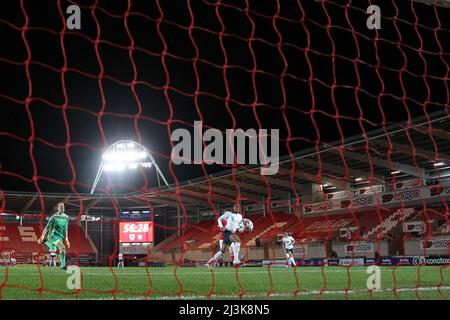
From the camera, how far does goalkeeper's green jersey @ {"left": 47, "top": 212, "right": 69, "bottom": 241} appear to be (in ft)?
45.0

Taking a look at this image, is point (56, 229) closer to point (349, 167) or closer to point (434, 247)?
point (434, 247)

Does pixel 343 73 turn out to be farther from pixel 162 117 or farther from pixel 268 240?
pixel 162 117

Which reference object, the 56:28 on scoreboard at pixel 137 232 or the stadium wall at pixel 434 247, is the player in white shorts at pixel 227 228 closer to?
the stadium wall at pixel 434 247

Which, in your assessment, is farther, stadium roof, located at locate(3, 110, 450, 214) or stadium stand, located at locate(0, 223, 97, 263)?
stadium stand, located at locate(0, 223, 97, 263)

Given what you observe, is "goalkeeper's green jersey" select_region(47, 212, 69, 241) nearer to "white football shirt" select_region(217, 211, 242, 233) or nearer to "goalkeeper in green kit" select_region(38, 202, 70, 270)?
"goalkeeper in green kit" select_region(38, 202, 70, 270)

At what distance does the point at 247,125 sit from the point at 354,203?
27.0 ft

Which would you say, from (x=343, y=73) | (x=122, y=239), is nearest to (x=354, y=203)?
(x=343, y=73)

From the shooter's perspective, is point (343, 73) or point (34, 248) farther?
point (34, 248)

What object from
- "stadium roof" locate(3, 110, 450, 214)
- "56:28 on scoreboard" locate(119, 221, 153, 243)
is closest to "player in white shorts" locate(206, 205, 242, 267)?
"stadium roof" locate(3, 110, 450, 214)

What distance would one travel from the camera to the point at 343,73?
24172mm

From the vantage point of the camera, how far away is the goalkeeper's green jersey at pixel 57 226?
13.7m
